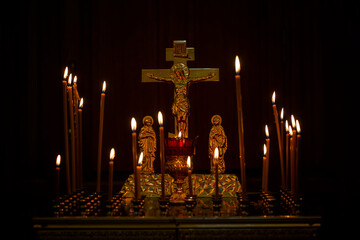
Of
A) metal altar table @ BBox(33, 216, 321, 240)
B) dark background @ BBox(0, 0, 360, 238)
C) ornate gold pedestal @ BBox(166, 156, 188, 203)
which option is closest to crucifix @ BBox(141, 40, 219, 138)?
ornate gold pedestal @ BBox(166, 156, 188, 203)

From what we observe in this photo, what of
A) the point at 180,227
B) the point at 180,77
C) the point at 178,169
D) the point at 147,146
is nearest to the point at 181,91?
the point at 180,77

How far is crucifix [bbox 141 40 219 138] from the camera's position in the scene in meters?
2.09

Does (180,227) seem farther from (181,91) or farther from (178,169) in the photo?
(181,91)

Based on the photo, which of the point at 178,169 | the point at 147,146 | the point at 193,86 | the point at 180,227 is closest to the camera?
the point at 180,227

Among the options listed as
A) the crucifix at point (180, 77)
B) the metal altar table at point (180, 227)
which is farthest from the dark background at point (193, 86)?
the metal altar table at point (180, 227)

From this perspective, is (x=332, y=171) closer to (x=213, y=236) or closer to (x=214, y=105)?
(x=214, y=105)

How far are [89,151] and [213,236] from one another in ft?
5.07

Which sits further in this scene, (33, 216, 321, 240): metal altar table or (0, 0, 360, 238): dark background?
(0, 0, 360, 238): dark background

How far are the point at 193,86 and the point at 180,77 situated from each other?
59cm

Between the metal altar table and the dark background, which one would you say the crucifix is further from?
the metal altar table

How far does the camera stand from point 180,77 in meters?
2.14

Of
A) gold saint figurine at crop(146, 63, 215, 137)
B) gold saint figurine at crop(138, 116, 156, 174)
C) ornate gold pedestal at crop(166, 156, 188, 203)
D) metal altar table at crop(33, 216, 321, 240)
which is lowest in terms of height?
metal altar table at crop(33, 216, 321, 240)

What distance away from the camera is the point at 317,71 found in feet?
8.55

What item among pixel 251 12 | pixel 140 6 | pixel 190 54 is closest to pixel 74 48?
pixel 140 6
